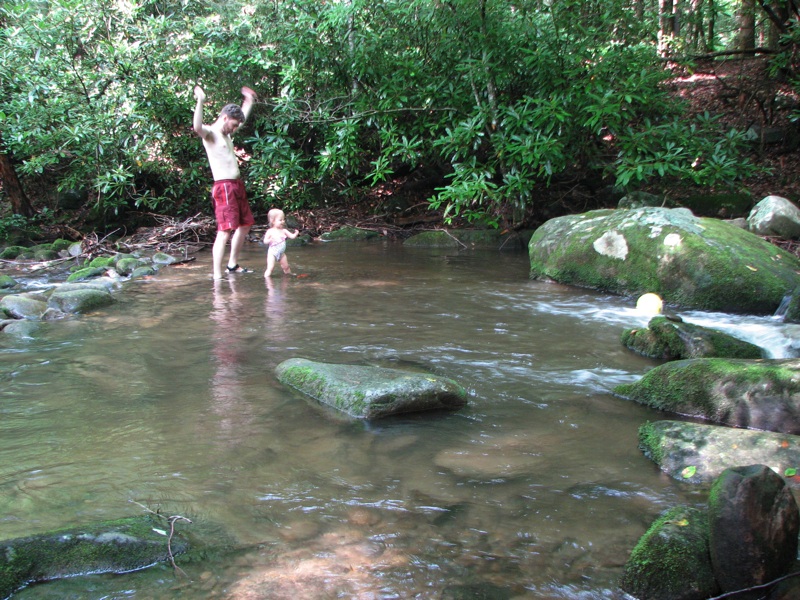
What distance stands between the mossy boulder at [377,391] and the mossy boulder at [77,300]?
11.6 feet

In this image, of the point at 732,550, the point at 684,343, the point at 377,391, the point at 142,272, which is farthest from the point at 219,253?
the point at 732,550

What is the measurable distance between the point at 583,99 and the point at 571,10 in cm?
130

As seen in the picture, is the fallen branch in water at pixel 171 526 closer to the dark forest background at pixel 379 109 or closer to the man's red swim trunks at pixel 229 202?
the man's red swim trunks at pixel 229 202

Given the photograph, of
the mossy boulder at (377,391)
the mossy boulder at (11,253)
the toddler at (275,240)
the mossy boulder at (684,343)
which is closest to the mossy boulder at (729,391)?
the mossy boulder at (684,343)

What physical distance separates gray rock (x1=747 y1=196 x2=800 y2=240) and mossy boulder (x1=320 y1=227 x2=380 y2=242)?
6.70 metres

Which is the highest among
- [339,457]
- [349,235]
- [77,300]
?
[349,235]

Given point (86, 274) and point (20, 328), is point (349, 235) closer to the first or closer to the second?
point (86, 274)

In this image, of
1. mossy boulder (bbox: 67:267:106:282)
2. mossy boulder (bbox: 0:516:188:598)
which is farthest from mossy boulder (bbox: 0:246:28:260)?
mossy boulder (bbox: 0:516:188:598)

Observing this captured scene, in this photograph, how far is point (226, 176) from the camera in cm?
785

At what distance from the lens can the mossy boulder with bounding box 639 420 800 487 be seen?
296 centimetres

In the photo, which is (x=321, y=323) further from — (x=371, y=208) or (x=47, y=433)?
Answer: (x=371, y=208)

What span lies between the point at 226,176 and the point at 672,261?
533cm

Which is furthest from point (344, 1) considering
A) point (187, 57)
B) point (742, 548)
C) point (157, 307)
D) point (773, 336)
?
point (742, 548)

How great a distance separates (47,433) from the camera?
3.48 meters
